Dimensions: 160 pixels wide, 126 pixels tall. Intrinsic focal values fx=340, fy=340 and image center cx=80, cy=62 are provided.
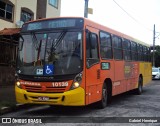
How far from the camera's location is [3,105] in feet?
36.9

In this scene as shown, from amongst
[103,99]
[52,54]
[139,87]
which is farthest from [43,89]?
[139,87]

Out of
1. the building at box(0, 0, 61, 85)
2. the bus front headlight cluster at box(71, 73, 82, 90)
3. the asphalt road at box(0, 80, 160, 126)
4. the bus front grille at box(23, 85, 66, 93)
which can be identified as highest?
the building at box(0, 0, 61, 85)

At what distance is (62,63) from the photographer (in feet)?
33.1

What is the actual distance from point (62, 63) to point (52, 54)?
46 centimetres

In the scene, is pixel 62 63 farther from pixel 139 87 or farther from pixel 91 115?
pixel 139 87

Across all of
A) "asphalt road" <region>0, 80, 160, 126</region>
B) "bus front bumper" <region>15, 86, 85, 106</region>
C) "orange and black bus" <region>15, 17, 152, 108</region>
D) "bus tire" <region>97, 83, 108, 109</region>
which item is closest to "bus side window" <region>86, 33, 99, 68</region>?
"orange and black bus" <region>15, 17, 152, 108</region>

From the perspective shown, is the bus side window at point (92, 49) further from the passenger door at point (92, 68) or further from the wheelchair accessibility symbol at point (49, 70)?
the wheelchair accessibility symbol at point (49, 70)

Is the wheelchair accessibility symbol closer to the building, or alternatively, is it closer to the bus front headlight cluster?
the bus front headlight cluster

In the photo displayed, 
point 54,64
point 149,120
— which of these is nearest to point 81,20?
point 54,64

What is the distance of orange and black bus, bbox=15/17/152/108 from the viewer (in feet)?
32.9

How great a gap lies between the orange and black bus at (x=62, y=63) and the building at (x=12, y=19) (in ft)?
28.2

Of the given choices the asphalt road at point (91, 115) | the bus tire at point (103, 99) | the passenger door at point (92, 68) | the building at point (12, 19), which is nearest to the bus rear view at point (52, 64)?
the passenger door at point (92, 68)

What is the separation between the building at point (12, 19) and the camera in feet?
65.0

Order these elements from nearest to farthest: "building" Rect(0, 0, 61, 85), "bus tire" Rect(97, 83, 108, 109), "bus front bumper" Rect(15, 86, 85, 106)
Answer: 1. "bus front bumper" Rect(15, 86, 85, 106)
2. "bus tire" Rect(97, 83, 108, 109)
3. "building" Rect(0, 0, 61, 85)
